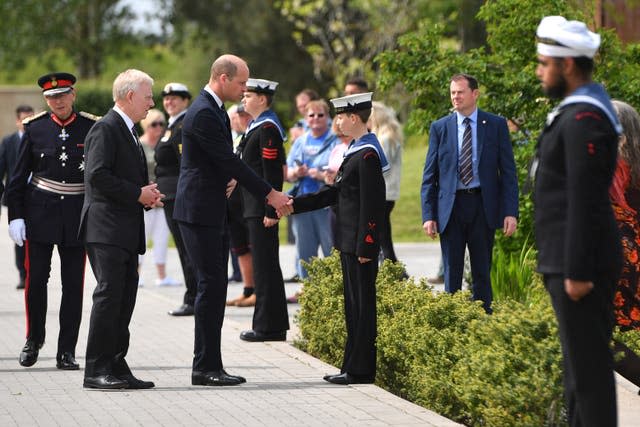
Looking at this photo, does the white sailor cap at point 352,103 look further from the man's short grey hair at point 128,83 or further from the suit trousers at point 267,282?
the suit trousers at point 267,282

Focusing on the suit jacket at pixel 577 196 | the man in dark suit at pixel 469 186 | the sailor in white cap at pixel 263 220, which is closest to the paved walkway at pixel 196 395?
the sailor in white cap at pixel 263 220

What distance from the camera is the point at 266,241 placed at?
10094 millimetres

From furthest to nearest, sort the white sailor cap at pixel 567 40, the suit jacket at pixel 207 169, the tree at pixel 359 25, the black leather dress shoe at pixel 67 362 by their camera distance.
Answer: the tree at pixel 359 25
the black leather dress shoe at pixel 67 362
the suit jacket at pixel 207 169
the white sailor cap at pixel 567 40

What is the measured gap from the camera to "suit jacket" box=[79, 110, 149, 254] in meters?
7.74

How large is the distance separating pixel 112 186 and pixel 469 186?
273cm

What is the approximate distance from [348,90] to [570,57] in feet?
23.2

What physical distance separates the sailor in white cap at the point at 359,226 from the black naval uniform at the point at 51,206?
1.95 meters

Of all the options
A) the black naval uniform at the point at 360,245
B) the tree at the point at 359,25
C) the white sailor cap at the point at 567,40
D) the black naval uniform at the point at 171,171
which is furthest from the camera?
the tree at the point at 359,25

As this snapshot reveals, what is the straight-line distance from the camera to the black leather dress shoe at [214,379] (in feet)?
26.1

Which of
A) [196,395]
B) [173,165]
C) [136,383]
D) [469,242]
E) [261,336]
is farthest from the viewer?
[173,165]

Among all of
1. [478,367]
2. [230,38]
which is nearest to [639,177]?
[478,367]

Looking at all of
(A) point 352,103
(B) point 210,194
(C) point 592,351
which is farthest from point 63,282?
(C) point 592,351

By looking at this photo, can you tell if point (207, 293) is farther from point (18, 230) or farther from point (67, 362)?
point (18, 230)

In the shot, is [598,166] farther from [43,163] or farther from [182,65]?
[182,65]
